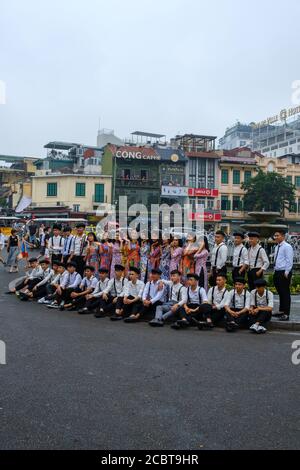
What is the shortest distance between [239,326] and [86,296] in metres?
3.76

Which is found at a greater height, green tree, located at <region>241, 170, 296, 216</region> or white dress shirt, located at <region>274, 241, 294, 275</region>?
green tree, located at <region>241, 170, 296, 216</region>

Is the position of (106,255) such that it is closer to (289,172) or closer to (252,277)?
(252,277)

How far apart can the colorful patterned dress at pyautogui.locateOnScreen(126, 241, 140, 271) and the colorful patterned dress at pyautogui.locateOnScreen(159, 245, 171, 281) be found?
2.79 feet

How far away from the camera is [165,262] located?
38.0ft

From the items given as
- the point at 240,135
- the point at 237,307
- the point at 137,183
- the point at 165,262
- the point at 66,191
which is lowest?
the point at 237,307

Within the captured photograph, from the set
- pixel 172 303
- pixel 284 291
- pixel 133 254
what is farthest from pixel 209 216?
pixel 172 303

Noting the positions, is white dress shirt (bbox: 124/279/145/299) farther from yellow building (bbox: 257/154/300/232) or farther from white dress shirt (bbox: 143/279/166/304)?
yellow building (bbox: 257/154/300/232)

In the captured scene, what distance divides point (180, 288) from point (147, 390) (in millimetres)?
4573

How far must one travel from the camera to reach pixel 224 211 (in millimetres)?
56219

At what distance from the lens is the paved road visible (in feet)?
13.7
